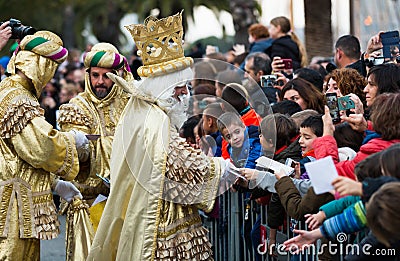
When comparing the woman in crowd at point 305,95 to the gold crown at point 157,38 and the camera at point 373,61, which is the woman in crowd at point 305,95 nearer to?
the camera at point 373,61

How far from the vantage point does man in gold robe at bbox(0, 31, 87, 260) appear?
6711 millimetres

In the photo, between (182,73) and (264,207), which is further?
(264,207)

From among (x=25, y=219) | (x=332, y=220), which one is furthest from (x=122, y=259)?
(x=332, y=220)

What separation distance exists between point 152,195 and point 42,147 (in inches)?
44.3

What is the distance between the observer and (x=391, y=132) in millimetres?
4938

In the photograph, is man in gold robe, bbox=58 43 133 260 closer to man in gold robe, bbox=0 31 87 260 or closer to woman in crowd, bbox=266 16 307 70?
man in gold robe, bbox=0 31 87 260

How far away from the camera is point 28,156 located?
6.68 m

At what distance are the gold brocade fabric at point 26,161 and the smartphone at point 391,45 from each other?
248 cm

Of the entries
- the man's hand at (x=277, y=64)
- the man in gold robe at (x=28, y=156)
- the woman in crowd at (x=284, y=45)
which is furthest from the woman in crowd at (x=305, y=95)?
the woman in crowd at (x=284, y=45)

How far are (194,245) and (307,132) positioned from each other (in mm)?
1051

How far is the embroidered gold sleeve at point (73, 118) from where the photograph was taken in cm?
736

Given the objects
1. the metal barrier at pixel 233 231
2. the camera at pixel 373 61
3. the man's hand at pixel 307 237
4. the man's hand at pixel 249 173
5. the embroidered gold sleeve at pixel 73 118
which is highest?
the camera at pixel 373 61

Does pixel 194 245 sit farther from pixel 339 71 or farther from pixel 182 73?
pixel 339 71

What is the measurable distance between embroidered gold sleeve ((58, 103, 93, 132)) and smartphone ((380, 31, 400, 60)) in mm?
2359
